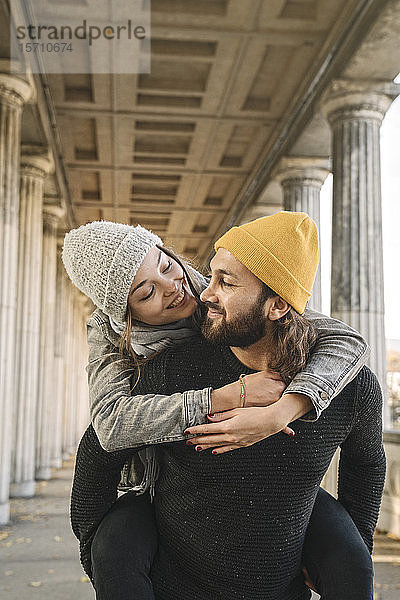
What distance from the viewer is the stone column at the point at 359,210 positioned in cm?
1026

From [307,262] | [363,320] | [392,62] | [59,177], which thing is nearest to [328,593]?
[307,262]

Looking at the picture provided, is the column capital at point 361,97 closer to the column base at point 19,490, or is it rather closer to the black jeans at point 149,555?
the column base at point 19,490

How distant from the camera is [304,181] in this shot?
1455 centimetres

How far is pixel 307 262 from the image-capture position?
2264 millimetres

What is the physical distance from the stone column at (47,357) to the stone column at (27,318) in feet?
9.24

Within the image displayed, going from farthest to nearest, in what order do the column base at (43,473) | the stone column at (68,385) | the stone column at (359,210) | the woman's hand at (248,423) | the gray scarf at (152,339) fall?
the stone column at (68,385) < the column base at (43,473) < the stone column at (359,210) < the gray scarf at (152,339) < the woman's hand at (248,423)

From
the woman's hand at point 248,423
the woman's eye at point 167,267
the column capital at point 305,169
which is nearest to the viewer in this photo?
the woman's hand at point 248,423

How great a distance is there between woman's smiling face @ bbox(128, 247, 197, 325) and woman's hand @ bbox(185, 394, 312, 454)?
52 cm

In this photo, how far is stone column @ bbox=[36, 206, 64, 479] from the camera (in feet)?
54.7

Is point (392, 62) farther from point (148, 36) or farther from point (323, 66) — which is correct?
point (148, 36)

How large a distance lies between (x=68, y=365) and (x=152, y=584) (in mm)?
22500

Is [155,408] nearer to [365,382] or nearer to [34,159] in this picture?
[365,382]

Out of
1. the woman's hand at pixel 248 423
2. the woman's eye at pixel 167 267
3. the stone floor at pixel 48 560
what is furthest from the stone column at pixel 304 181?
the woman's hand at pixel 248 423

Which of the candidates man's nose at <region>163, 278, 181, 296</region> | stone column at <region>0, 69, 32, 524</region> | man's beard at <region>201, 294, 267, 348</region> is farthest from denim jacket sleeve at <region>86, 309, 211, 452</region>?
stone column at <region>0, 69, 32, 524</region>
